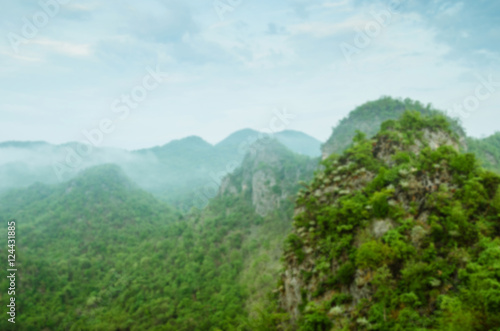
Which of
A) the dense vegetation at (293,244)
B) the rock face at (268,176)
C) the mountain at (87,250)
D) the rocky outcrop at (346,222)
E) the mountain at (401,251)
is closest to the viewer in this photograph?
the mountain at (401,251)

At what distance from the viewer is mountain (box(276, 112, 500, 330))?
9.95 m

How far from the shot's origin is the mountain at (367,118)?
6429cm

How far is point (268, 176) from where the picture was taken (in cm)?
8131

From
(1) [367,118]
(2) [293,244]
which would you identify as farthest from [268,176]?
(2) [293,244]

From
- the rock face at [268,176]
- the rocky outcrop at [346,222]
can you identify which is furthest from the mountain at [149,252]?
the rocky outcrop at [346,222]

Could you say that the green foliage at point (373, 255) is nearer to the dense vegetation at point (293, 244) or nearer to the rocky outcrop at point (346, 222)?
the dense vegetation at point (293, 244)

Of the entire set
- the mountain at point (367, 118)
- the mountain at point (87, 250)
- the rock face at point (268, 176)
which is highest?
the mountain at point (367, 118)

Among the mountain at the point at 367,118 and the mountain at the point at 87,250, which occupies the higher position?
the mountain at the point at 367,118

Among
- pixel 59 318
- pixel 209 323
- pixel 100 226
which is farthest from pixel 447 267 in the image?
pixel 100 226

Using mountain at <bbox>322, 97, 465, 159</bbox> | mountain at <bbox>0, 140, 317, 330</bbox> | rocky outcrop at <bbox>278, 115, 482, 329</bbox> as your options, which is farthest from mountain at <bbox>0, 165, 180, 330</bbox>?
mountain at <bbox>322, 97, 465, 159</bbox>

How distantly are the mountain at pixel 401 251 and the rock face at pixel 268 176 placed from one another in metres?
49.7

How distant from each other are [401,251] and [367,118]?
205 ft

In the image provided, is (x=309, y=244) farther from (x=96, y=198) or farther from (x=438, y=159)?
(x=96, y=198)

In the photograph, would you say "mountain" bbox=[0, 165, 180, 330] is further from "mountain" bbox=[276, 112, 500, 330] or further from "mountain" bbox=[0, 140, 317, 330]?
"mountain" bbox=[276, 112, 500, 330]
